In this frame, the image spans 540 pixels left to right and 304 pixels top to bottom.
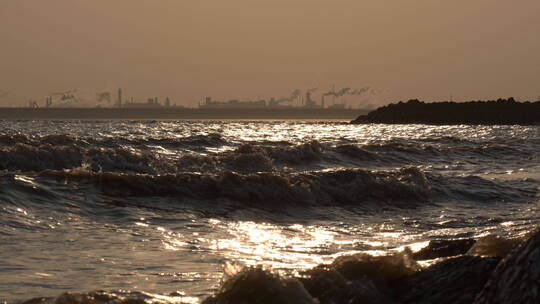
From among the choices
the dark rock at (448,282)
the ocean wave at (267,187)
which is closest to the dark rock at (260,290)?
the dark rock at (448,282)

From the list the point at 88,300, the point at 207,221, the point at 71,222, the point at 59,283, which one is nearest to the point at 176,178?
the point at 207,221

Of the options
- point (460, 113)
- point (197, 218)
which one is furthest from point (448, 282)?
point (460, 113)

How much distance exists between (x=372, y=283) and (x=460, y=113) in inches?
4518

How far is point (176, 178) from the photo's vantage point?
1378 cm

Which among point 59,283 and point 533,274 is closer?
point 533,274

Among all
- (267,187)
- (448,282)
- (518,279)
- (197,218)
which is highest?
(518,279)

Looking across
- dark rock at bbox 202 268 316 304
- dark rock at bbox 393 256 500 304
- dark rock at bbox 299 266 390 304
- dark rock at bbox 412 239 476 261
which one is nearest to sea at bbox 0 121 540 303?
dark rock at bbox 202 268 316 304

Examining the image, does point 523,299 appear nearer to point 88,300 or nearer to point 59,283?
point 88,300

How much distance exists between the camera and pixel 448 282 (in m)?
5.13

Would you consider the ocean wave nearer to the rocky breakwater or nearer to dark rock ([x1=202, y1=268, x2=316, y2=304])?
dark rock ([x1=202, y1=268, x2=316, y2=304])

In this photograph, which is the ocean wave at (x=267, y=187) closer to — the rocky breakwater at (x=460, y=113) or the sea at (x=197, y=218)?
the sea at (x=197, y=218)

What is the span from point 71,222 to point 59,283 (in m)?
3.75

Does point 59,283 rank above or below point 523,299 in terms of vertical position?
below

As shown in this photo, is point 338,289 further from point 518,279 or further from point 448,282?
point 518,279
